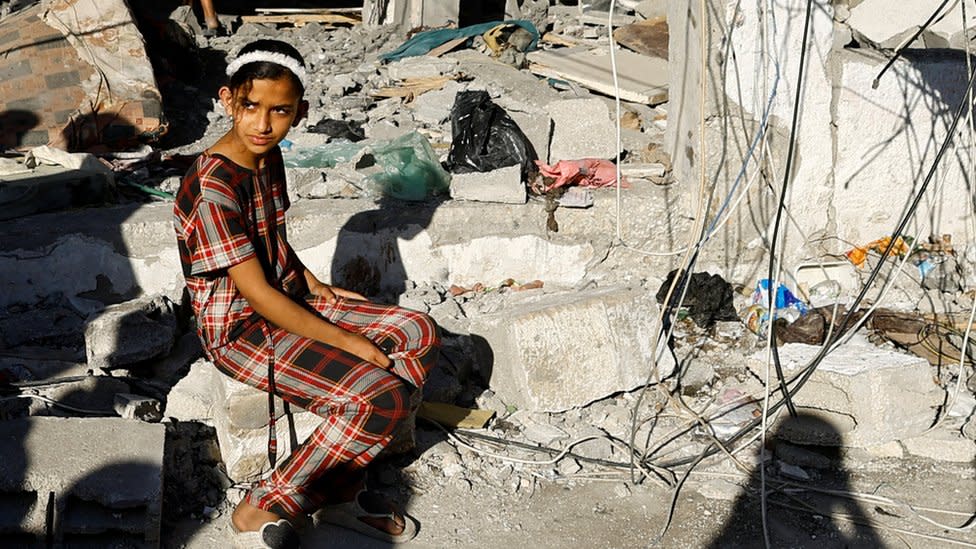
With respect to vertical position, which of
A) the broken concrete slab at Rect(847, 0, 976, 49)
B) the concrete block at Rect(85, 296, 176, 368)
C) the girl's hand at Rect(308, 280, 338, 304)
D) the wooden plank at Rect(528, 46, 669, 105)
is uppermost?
the broken concrete slab at Rect(847, 0, 976, 49)

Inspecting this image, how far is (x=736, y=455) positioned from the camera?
13.8 feet

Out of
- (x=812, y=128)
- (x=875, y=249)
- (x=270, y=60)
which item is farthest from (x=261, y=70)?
(x=875, y=249)

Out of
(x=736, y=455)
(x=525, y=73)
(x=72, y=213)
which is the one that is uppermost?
(x=525, y=73)

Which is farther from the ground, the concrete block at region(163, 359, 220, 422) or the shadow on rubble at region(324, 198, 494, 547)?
the shadow on rubble at region(324, 198, 494, 547)

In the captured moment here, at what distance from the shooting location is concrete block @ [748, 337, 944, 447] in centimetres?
426

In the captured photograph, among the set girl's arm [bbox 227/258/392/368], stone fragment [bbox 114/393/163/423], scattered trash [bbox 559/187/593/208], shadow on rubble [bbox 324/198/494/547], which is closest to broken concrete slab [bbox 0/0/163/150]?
shadow on rubble [bbox 324/198/494/547]

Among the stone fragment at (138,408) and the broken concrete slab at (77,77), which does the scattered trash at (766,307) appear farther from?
the broken concrete slab at (77,77)

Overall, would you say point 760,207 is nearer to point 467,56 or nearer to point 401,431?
point 401,431

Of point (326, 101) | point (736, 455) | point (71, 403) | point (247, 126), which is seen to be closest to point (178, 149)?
point (326, 101)

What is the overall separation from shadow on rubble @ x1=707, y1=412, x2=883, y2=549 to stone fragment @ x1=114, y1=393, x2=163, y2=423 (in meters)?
2.23

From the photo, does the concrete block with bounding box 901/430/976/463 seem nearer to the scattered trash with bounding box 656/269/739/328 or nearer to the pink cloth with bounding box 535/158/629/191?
the scattered trash with bounding box 656/269/739/328

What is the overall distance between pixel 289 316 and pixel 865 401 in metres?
2.50

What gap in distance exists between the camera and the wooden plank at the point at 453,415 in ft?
14.2

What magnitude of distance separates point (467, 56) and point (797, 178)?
4168 millimetres
